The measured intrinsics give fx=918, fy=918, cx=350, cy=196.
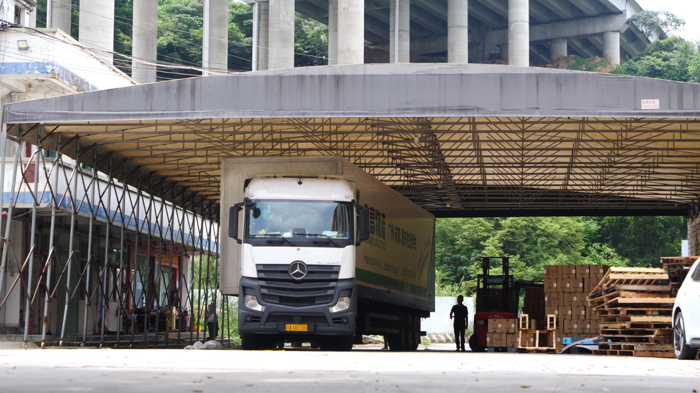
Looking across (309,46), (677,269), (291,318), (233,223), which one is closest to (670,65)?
(309,46)

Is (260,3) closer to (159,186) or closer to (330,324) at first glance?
(159,186)

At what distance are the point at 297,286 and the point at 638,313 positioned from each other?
6655 millimetres

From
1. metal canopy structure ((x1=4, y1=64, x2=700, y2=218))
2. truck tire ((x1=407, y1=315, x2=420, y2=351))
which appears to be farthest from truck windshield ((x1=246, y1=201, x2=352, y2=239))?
truck tire ((x1=407, y1=315, x2=420, y2=351))

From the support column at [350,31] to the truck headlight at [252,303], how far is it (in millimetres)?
28046

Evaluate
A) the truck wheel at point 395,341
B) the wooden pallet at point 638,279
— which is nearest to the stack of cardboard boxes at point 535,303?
the truck wheel at point 395,341

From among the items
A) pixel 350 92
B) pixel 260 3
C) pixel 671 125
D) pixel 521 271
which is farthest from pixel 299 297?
pixel 260 3

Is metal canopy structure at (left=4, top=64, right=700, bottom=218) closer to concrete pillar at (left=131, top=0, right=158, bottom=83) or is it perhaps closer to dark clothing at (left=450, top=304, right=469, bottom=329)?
dark clothing at (left=450, top=304, right=469, bottom=329)

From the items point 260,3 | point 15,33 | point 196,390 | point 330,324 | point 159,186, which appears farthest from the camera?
point 260,3

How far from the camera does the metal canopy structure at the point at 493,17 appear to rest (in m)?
68.0

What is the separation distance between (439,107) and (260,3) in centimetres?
4433

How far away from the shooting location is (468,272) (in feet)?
190

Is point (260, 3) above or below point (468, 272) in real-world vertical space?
above

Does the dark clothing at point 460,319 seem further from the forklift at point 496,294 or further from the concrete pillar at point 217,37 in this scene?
the concrete pillar at point 217,37

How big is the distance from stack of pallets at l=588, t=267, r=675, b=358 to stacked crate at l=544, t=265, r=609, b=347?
4.97 meters
